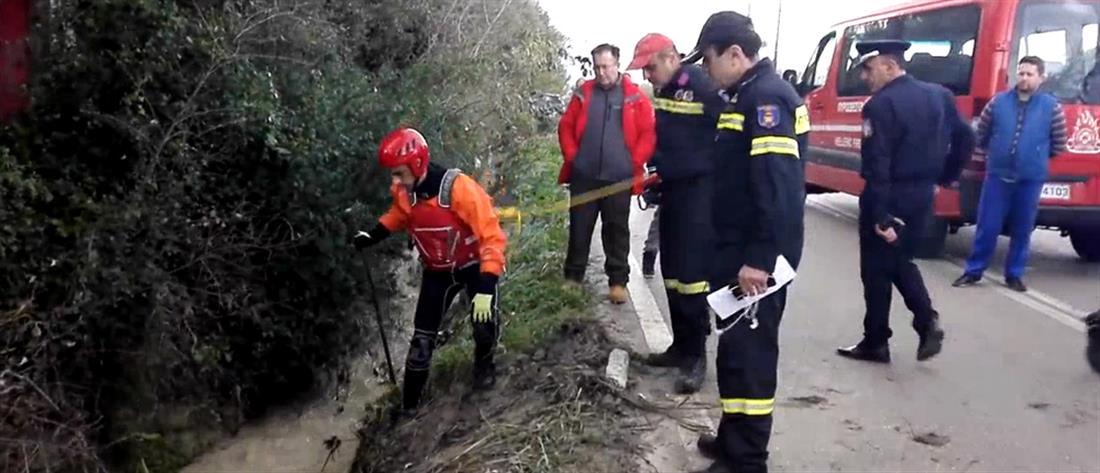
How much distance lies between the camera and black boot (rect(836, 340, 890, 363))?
22.0 ft

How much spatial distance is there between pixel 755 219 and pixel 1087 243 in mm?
7064

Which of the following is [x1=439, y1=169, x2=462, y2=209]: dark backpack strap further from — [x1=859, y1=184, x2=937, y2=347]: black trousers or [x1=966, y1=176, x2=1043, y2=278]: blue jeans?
[x1=966, y1=176, x2=1043, y2=278]: blue jeans

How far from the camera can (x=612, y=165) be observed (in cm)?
752

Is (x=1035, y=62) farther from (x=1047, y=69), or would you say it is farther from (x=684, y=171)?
(x=684, y=171)

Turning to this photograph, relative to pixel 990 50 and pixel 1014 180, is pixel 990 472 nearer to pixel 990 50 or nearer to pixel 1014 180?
pixel 1014 180

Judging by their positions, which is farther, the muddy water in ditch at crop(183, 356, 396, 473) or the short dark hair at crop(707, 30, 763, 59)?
the muddy water in ditch at crop(183, 356, 396, 473)

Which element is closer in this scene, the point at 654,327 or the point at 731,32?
the point at 731,32

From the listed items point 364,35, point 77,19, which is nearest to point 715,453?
point 77,19

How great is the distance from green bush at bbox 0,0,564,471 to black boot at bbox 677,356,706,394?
2.62 metres

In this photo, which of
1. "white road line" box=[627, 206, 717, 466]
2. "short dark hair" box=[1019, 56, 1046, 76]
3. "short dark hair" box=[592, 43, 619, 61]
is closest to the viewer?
"white road line" box=[627, 206, 717, 466]

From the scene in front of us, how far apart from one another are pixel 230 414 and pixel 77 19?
3008mm

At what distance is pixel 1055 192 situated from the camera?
9477 millimetres

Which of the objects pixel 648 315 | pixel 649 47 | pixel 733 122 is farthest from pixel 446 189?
pixel 648 315

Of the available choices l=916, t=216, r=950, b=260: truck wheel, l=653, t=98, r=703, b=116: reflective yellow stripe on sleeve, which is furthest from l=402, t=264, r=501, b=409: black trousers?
l=916, t=216, r=950, b=260: truck wheel
